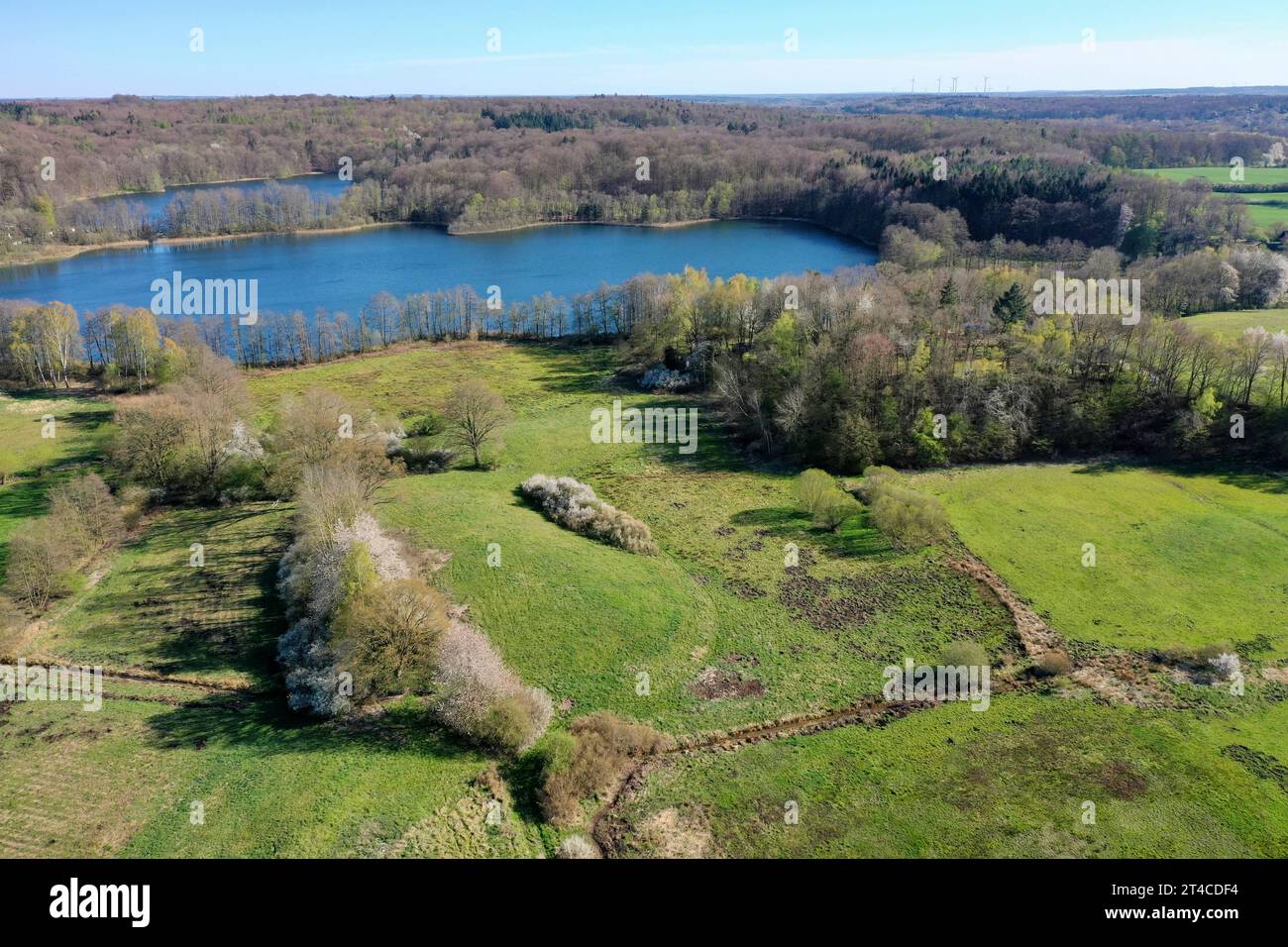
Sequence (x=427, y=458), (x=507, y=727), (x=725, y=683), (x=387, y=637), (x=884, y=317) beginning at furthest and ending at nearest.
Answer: (x=884, y=317)
(x=427, y=458)
(x=725, y=683)
(x=387, y=637)
(x=507, y=727)

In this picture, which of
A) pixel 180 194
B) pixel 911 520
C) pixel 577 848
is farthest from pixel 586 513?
pixel 180 194

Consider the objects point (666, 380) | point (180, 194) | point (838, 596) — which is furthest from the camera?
point (180, 194)

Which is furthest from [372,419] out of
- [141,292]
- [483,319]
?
[141,292]

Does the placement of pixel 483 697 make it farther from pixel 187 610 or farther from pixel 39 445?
pixel 39 445

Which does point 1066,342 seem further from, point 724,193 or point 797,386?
point 724,193

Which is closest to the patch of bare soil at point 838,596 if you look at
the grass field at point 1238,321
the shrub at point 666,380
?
the shrub at point 666,380

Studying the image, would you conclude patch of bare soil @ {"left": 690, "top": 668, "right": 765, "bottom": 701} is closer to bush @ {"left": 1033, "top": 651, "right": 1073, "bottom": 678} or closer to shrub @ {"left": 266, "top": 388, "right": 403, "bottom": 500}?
bush @ {"left": 1033, "top": 651, "right": 1073, "bottom": 678}
